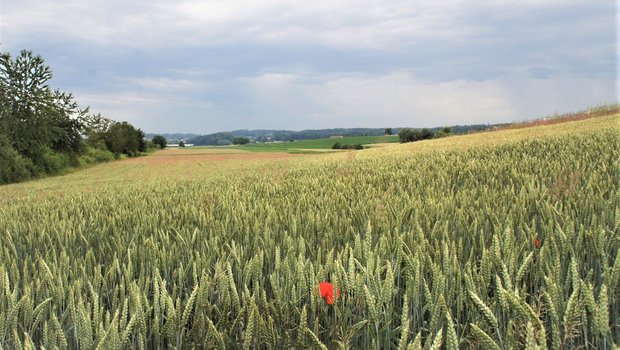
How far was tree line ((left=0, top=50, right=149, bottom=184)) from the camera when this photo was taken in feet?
143

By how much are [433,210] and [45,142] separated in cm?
5417

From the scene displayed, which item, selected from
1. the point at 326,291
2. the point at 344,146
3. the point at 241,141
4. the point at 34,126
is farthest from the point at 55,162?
the point at 241,141

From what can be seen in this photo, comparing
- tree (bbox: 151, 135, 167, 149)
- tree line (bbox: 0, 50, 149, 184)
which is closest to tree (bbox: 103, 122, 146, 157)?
tree line (bbox: 0, 50, 149, 184)

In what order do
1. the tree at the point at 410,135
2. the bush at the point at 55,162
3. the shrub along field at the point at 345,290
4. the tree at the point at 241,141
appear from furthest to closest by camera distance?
the tree at the point at 241,141 < the tree at the point at 410,135 < the bush at the point at 55,162 < the shrub along field at the point at 345,290

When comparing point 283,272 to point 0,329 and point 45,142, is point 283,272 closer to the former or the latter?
point 0,329

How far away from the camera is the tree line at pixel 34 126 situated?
4350cm

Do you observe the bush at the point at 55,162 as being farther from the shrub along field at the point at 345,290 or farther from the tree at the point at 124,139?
the shrub along field at the point at 345,290

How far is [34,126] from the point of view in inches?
1820

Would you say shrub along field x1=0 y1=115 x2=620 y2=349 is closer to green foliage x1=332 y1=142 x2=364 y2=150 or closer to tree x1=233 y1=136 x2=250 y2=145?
green foliage x1=332 y1=142 x2=364 y2=150

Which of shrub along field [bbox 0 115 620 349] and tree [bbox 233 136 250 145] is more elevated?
tree [bbox 233 136 250 145]

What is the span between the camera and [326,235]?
236cm

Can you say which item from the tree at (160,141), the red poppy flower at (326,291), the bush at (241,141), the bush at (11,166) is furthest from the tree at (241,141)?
the red poppy flower at (326,291)

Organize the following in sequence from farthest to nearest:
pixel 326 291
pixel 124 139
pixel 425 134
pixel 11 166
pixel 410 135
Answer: pixel 124 139
pixel 410 135
pixel 425 134
pixel 11 166
pixel 326 291

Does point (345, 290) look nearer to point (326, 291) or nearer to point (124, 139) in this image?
point (326, 291)
